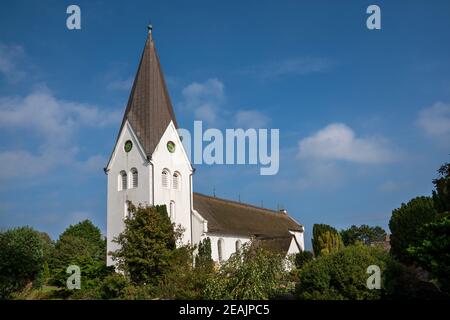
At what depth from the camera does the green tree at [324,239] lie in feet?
134

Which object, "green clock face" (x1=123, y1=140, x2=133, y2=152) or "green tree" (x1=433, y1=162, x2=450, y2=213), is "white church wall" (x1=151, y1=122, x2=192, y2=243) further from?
"green tree" (x1=433, y1=162, x2=450, y2=213)

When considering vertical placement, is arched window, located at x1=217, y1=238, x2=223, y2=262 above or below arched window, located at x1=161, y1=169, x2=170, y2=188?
below

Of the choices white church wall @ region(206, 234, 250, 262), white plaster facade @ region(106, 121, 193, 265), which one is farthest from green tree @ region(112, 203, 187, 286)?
white church wall @ region(206, 234, 250, 262)

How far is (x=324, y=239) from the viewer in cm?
4100

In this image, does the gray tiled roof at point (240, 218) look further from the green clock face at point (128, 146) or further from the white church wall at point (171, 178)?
the green clock face at point (128, 146)

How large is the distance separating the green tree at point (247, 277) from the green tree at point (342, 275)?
5.46 ft

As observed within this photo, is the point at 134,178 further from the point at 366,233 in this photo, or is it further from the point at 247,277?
the point at 366,233

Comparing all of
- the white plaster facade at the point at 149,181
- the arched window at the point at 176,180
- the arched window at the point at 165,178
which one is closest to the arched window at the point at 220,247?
the white plaster facade at the point at 149,181

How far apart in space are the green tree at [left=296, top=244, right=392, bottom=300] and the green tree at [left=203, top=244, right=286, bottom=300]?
167 cm

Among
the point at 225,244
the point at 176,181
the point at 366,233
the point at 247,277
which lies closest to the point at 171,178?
the point at 176,181

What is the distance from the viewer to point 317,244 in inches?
1630

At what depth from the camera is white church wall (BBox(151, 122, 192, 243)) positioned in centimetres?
3881
